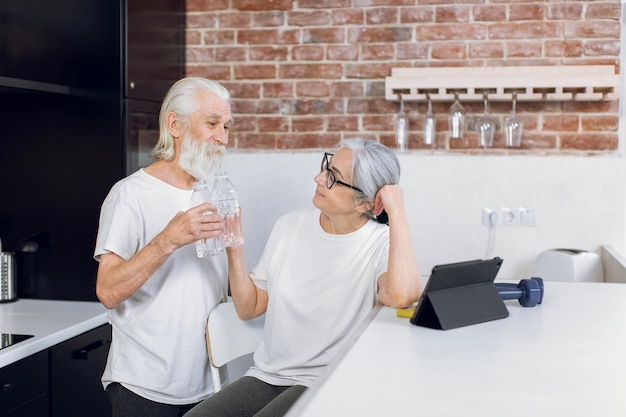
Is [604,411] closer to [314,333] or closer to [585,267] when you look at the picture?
[314,333]

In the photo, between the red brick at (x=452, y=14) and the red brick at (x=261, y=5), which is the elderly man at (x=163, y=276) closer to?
the red brick at (x=261, y=5)

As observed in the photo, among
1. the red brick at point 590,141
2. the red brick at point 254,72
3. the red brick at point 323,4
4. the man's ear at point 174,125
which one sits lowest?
the red brick at point 590,141

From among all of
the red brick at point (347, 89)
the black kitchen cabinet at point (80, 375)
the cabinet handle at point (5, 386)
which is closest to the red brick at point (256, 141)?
the red brick at point (347, 89)

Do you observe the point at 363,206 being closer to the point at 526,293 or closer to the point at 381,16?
the point at 526,293

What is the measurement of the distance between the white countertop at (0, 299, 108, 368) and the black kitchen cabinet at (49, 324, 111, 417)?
0.03m

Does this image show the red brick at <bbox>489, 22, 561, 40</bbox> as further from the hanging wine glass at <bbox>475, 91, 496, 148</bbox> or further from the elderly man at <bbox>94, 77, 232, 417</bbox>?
the elderly man at <bbox>94, 77, 232, 417</bbox>

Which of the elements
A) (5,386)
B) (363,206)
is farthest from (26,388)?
(363,206)

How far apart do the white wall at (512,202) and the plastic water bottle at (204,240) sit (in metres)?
1.30

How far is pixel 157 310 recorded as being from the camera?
85.8 inches

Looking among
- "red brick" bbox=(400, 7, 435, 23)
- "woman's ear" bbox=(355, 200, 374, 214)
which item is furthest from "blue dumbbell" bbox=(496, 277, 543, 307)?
"red brick" bbox=(400, 7, 435, 23)

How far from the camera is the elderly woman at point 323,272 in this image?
82.8 inches

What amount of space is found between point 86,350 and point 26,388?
324 mm

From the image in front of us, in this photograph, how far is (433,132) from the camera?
10.8 ft

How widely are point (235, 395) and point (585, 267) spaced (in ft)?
5.48
